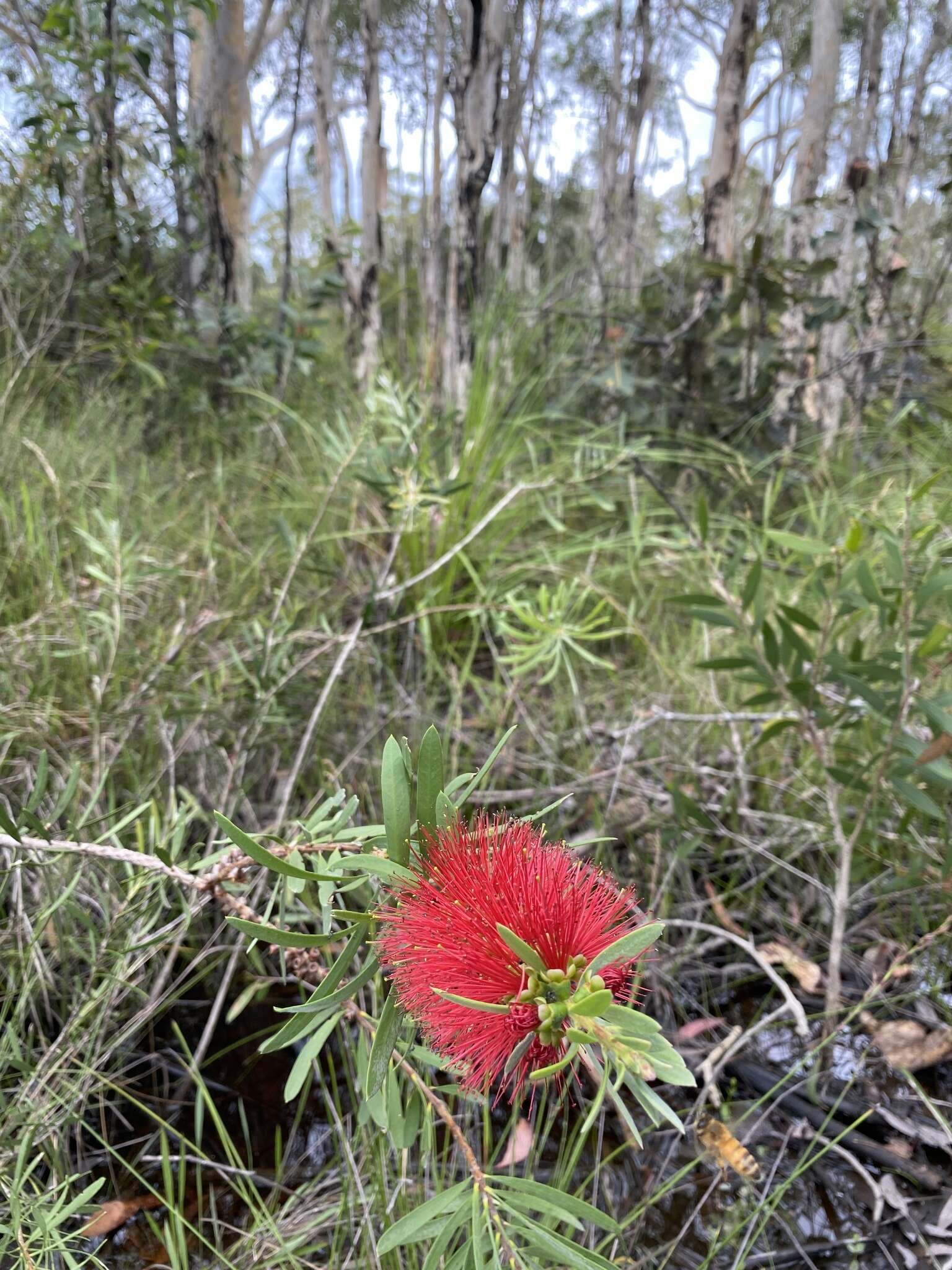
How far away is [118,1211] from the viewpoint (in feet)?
2.71

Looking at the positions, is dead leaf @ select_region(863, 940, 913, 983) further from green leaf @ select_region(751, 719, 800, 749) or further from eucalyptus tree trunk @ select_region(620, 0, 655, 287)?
eucalyptus tree trunk @ select_region(620, 0, 655, 287)

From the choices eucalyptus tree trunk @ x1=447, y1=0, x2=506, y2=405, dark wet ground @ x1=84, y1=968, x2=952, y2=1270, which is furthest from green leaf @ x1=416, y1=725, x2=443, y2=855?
eucalyptus tree trunk @ x1=447, y1=0, x2=506, y2=405

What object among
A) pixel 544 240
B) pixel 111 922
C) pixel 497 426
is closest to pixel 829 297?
pixel 497 426

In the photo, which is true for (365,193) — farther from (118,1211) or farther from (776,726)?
(118,1211)

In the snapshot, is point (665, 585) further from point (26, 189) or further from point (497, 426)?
point (26, 189)

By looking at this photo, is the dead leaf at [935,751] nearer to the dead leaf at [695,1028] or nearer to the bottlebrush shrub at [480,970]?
the dead leaf at [695,1028]

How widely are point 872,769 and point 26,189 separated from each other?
2.83 meters

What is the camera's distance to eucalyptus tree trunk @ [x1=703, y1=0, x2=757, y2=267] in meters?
2.58

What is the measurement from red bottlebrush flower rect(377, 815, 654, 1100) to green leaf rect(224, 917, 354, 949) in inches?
1.2

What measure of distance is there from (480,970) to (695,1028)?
33.8 inches

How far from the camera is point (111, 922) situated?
0.79 meters

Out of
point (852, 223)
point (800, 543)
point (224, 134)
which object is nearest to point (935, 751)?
point (800, 543)

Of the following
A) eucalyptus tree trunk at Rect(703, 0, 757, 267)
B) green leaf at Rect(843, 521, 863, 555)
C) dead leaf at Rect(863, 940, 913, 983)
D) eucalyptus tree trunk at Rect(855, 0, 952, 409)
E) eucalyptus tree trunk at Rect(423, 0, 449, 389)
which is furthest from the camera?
eucalyptus tree trunk at Rect(855, 0, 952, 409)

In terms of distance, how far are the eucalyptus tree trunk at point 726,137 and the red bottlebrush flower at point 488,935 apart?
2.71 metres
